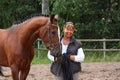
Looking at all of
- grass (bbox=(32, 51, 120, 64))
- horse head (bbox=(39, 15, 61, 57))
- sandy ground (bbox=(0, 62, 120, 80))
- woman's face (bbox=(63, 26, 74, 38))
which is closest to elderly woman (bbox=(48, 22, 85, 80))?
woman's face (bbox=(63, 26, 74, 38))

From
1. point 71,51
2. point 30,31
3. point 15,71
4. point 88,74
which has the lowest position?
point 88,74

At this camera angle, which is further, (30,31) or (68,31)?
(30,31)

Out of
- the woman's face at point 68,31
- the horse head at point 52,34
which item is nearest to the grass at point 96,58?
the horse head at point 52,34

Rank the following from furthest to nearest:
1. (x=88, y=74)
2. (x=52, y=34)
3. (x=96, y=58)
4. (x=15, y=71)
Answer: (x=96, y=58) < (x=88, y=74) < (x=15, y=71) < (x=52, y=34)

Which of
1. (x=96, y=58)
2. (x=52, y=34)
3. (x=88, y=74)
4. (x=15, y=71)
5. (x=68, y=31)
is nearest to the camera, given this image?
(x=68, y=31)

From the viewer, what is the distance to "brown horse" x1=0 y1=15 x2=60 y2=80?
5.41 m

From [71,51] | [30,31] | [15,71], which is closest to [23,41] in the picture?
[30,31]

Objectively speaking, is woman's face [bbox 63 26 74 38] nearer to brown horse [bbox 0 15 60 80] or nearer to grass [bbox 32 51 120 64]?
brown horse [bbox 0 15 60 80]

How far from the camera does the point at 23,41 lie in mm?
5695

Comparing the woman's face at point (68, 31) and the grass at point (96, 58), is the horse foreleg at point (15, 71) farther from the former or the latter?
the grass at point (96, 58)

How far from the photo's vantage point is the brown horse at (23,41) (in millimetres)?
5410

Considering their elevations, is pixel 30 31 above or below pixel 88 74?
above

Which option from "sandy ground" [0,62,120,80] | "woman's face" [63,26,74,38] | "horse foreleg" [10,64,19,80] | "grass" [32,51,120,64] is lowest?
"grass" [32,51,120,64]

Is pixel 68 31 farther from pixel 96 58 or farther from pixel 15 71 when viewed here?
pixel 96 58
